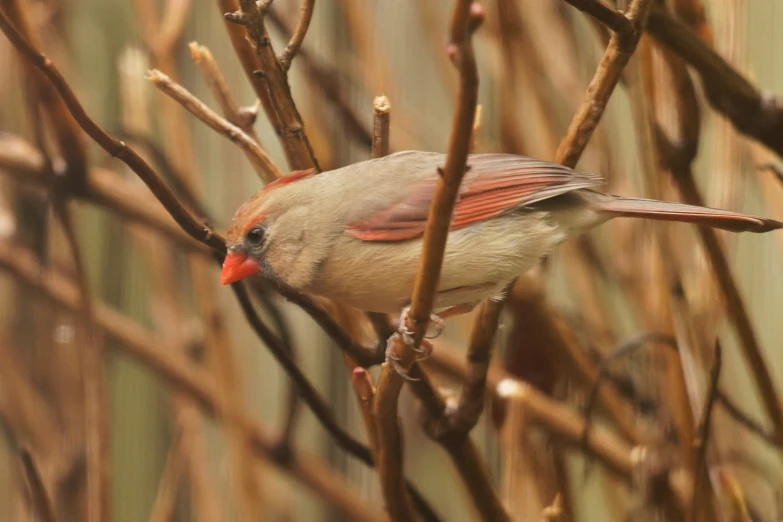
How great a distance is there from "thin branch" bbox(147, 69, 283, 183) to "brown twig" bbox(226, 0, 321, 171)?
1.8 inches

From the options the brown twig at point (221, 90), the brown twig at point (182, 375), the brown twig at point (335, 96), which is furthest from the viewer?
the brown twig at point (182, 375)

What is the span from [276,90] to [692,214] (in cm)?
54

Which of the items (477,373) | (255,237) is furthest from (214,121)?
(477,373)

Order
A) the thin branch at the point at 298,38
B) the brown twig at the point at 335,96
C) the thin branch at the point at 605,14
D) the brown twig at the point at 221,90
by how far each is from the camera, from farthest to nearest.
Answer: the brown twig at the point at 335,96
the brown twig at the point at 221,90
the thin branch at the point at 298,38
the thin branch at the point at 605,14

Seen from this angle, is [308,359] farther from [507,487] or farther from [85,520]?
[507,487]

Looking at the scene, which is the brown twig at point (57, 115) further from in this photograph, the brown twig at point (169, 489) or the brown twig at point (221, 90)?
the brown twig at point (169, 489)

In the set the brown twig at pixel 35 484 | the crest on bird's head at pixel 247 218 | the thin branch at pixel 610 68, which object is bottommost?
the brown twig at pixel 35 484

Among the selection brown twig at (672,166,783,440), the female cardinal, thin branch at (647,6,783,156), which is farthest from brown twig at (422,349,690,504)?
thin branch at (647,6,783,156)

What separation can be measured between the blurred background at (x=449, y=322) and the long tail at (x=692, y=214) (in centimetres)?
10

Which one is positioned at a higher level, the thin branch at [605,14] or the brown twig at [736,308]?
the thin branch at [605,14]

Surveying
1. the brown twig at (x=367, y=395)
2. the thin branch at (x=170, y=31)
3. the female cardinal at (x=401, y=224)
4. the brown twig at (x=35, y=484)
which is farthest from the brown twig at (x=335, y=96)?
the brown twig at (x=35, y=484)

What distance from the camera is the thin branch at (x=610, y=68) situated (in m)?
0.86

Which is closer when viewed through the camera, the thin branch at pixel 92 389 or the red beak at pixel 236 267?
the red beak at pixel 236 267

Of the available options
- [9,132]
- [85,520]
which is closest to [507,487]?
[85,520]
